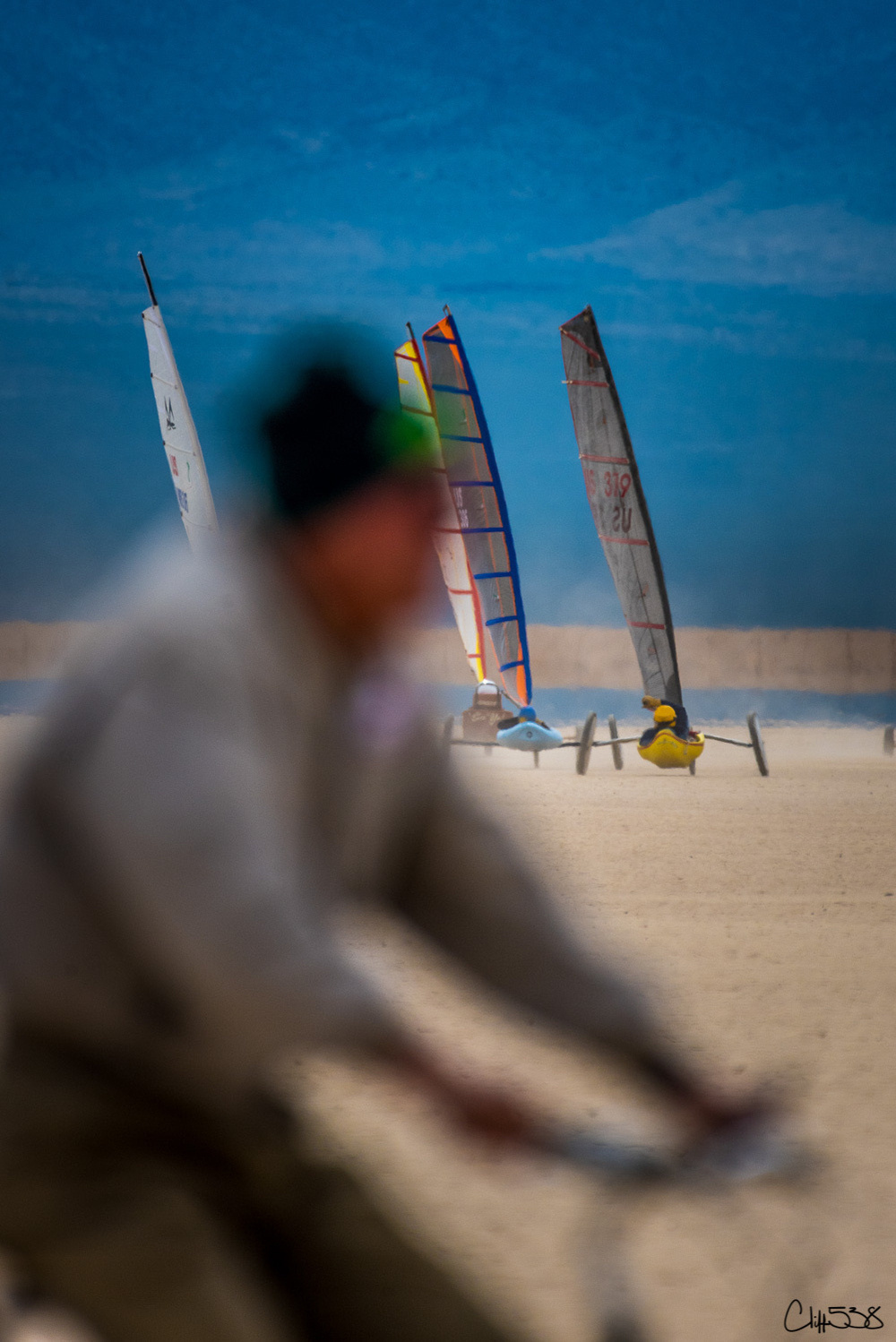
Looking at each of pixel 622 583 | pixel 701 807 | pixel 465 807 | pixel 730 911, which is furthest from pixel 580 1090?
pixel 622 583

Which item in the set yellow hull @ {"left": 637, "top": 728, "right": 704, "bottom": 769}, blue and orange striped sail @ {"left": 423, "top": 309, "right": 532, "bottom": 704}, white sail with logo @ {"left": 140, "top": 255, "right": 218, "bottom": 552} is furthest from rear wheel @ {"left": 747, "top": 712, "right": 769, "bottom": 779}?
white sail with logo @ {"left": 140, "top": 255, "right": 218, "bottom": 552}

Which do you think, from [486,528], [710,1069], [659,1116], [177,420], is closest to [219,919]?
[659,1116]

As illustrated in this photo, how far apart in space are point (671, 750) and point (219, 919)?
10.4m

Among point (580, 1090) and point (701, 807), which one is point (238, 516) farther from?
point (701, 807)

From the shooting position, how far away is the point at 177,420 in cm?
1408

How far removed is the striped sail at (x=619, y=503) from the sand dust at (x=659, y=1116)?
6464 millimetres

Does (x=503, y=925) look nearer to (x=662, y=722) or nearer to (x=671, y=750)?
(x=671, y=750)

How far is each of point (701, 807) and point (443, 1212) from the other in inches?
265

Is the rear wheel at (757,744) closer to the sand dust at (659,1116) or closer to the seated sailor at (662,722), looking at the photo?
the seated sailor at (662,722)

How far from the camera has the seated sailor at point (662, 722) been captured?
37.1 ft

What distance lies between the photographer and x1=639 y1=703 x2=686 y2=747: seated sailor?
11.3 metres

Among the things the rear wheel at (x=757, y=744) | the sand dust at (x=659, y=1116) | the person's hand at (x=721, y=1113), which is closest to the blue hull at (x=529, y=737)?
the rear wheel at (x=757, y=744)

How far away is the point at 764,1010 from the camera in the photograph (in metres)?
2.88

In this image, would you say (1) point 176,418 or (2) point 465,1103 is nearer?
(2) point 465,1103
